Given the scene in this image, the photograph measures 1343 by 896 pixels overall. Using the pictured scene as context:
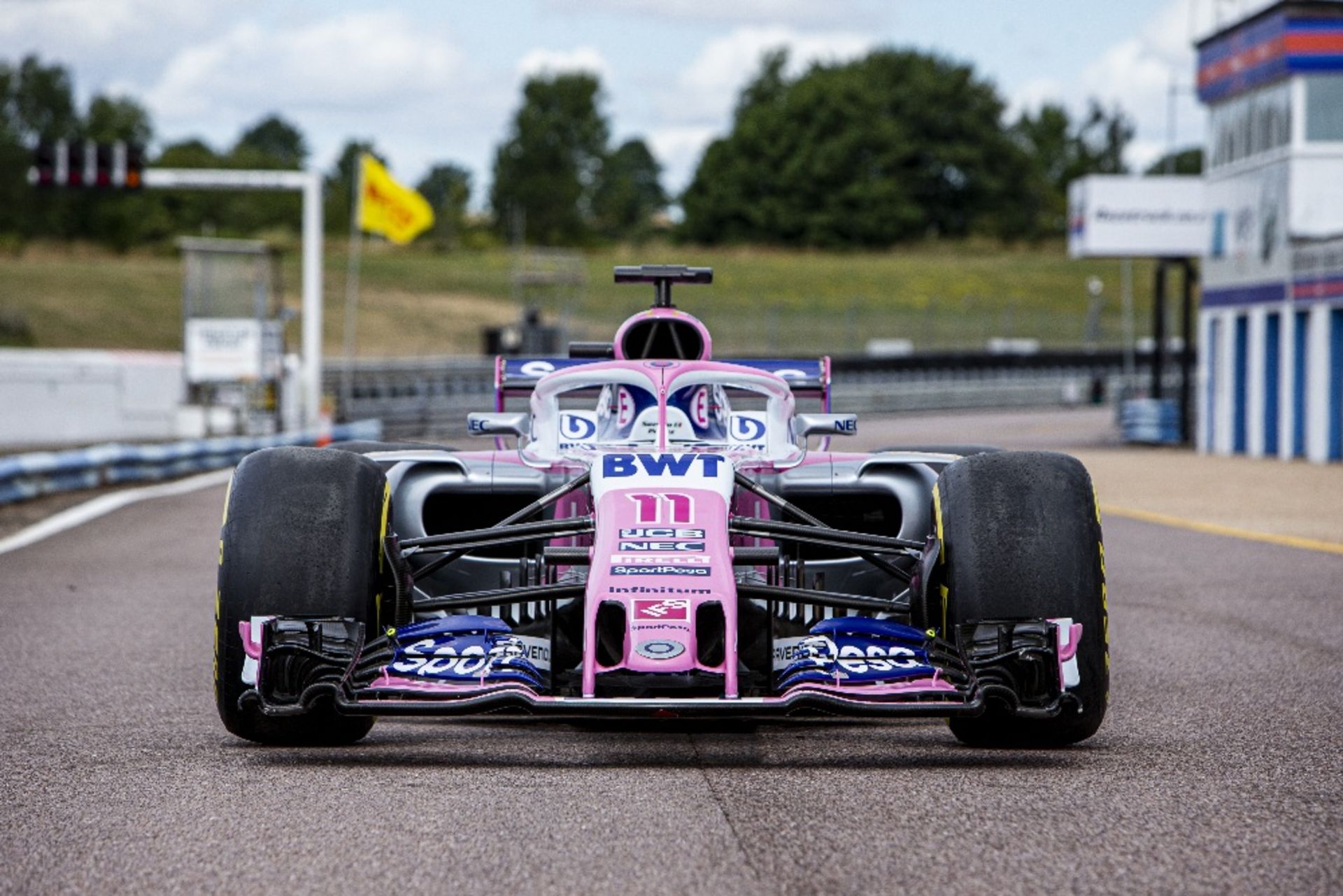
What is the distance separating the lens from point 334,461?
234 inches

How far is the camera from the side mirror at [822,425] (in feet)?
24.5

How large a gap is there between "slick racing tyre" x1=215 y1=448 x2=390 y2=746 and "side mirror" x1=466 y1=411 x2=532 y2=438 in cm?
175

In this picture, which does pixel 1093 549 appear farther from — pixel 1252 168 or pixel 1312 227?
pixel 1252 168

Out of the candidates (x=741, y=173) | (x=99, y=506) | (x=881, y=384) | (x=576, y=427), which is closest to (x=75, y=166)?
(x=99, y=506)

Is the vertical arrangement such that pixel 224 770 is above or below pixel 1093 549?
below

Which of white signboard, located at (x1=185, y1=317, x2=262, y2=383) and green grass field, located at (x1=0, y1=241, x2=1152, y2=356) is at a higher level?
green grass field, located at (x1=0, y1=241, x2=1152, y2=356)

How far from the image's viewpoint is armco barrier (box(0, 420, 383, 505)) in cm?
1827

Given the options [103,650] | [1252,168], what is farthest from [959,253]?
[103,650]

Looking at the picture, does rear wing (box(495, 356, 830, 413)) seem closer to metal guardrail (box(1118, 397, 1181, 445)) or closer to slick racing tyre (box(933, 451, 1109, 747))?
slick racing tyre (box(933, 451, 1109, 747))

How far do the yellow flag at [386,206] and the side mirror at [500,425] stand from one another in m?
27.2

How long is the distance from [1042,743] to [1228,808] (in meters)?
0.94

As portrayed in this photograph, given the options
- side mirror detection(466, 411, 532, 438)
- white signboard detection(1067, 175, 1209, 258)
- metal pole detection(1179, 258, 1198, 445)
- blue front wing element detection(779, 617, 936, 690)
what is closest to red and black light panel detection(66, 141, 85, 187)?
white signboard detection(1067, 175, 1209, 258)

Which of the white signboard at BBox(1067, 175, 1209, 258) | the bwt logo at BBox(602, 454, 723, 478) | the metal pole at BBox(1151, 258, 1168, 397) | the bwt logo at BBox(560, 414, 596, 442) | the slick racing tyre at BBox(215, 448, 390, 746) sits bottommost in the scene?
the slick racing tyre at BBox(215, 448, 390, 746)

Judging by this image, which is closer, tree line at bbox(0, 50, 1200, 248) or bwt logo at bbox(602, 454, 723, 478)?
bwt logo at bbox(602, 454, 723, 478)
